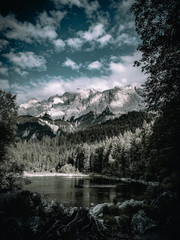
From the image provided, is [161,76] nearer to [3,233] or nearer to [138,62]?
[138,62]

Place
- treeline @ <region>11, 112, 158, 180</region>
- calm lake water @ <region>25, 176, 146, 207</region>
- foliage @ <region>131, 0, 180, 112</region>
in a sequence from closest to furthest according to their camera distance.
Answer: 1. foliage @ <region>131, 0, 180, 112</region>
2. calm lake water @ <region>25, 176, 146, 207</region>
3. treeline @ <region>11, 112, 158, 180</region>

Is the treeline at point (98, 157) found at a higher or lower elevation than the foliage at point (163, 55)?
lower

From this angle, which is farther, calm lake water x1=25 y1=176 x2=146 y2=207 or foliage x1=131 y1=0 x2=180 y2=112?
calm lake water x1=25 y1=176 x2=146 y2=207

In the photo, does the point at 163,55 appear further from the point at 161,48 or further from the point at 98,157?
the point at 98,157

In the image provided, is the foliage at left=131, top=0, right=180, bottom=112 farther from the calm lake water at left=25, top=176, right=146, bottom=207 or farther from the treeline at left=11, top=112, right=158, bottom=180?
the treeline at left=11, top=112, right=158, bottom=180

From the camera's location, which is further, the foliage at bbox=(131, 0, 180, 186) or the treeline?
the treeline

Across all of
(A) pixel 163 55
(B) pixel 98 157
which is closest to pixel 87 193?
(A) pixel 163 55

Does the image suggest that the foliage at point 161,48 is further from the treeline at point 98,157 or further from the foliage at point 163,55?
the treeline at point 98,157

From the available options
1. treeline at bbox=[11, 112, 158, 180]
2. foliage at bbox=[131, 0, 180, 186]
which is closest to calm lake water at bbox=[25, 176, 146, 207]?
treeline at bbox=[11, 112, 158, 180]

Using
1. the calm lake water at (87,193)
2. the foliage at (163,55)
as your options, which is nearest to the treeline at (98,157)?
the calm lake water at (87,193)

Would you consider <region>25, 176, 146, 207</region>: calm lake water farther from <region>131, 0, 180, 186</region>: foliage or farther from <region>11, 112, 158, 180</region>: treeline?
<region>131, 0, 180, 186</region>: foliage

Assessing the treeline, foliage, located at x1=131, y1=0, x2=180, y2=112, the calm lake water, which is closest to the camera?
foliage, located at x1=131, y1=0, x2=180, y2=112

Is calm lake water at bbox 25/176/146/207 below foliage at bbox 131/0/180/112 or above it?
below

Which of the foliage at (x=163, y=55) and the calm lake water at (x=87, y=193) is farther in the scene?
the calm lake water at (x=87, y=193)
